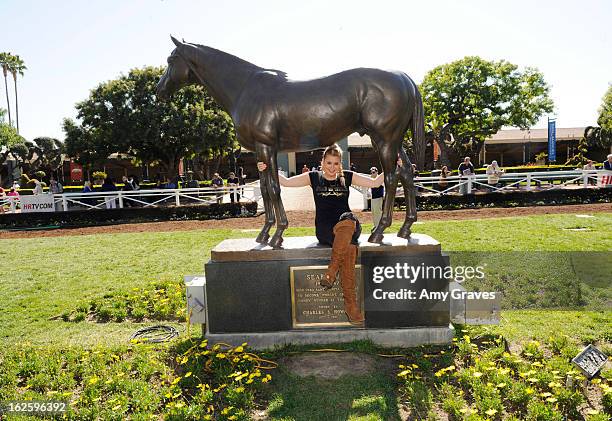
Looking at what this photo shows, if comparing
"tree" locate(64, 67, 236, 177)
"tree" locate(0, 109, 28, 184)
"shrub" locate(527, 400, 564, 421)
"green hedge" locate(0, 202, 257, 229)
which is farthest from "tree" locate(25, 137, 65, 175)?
"shrub" locate(527, 400, 564, 421)

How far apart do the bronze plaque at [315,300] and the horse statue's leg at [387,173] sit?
427mm

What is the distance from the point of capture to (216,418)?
3.24 metres

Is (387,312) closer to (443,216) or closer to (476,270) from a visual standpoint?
(476,270)

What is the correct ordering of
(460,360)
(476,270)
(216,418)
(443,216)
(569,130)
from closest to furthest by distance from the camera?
(216,418)
(460,360)
(476,270)
(443,216)
(569,130)

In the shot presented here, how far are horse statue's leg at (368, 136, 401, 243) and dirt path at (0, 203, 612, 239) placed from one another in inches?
307

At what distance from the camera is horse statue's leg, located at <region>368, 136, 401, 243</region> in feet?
14.1

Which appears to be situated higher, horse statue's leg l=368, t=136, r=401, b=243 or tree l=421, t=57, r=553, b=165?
tree l=421, t=57, r=553, b=165

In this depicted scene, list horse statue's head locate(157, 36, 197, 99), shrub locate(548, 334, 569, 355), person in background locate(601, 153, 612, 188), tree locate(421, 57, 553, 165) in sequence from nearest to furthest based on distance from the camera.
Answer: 1. shrub locate(548, 334, 569, 355)
2. horse statue's head locate(157, 36, 197, 99)
3. person in background locate(601, 153, 612, 188)
4. tree locate(421, 57, 553, 165)

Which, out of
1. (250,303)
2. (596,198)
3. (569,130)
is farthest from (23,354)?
(569,130)

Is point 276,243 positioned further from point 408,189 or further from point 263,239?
point 408,189

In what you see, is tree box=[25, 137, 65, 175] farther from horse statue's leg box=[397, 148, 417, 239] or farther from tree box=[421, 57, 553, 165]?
→ horse statue's leg box=[397, 148, 417, 239]

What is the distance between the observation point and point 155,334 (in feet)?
16.4

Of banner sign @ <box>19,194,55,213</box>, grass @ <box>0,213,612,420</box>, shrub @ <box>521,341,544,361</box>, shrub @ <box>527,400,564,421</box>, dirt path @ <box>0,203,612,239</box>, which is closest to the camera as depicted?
shrub @ <box>527,400,564,421</box>

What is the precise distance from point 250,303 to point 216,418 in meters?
1.26
